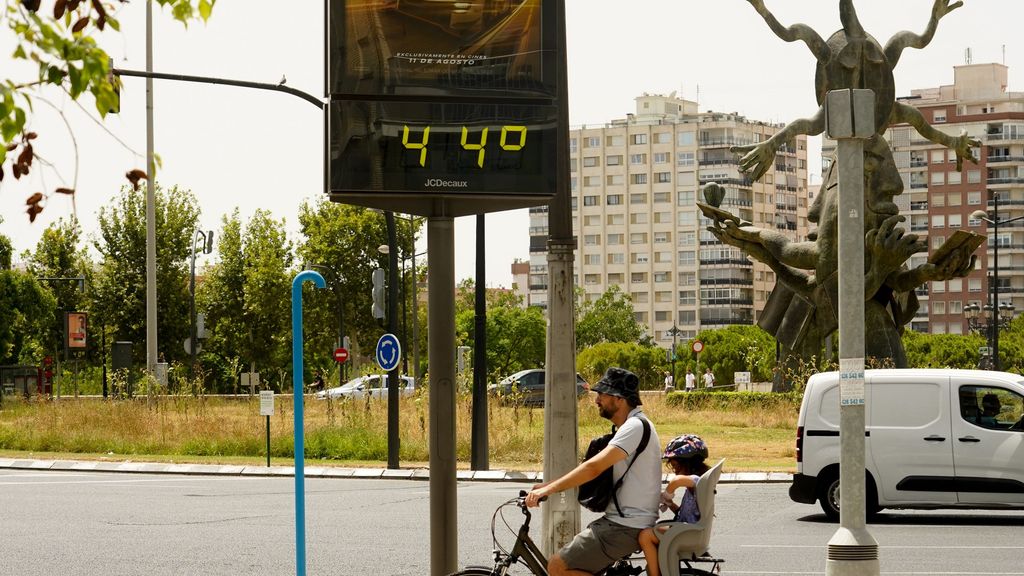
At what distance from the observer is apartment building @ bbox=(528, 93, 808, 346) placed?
146 metres

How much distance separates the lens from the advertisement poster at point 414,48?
8.12 m

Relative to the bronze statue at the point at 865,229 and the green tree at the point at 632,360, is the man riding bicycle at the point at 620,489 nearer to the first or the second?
the bronze statue at the point at 865,229

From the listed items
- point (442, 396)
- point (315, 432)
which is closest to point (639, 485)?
point (442, 396)

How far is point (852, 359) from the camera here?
904 centimetres

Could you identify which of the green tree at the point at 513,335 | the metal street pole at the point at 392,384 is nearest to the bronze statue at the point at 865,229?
the metal street pole at the point at 392,384

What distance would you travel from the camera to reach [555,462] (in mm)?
11062

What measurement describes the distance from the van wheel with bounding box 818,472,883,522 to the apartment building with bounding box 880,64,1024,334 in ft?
399

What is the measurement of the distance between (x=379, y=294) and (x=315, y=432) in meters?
3.17

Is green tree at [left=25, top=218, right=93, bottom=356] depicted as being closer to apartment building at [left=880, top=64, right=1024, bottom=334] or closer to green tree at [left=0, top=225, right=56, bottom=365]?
green tree at [left=0, top=225, right=56, bottom=365]

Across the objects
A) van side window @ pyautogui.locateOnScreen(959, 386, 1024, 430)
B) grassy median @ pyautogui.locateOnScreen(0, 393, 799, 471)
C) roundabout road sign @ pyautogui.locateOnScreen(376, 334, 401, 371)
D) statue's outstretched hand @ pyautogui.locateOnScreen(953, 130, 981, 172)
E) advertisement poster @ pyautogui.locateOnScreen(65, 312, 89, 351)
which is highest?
statue's outstretched hand @ pyautogui.locateOnScreen(953, 130, 981, 172)

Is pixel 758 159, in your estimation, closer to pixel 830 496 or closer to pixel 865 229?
pixel 865 229

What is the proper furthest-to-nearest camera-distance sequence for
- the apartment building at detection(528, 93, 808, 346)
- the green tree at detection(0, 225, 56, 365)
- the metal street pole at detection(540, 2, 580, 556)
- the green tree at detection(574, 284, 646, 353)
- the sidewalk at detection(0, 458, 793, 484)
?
the apartment building at detection(528, 93, 808, 346) < the green tree at detection(574, 284, 646, 353) < the green tree at detection(0, 225, 56, 365) < the sidewalk at detection(0, 458, 793, 484) < the metal street pole at detection(540, 2, 580, 556)

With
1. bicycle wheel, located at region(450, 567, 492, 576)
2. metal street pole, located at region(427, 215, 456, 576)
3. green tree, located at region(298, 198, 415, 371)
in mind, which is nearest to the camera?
bicycle wheel, located at region(450, 567, 492, 576)

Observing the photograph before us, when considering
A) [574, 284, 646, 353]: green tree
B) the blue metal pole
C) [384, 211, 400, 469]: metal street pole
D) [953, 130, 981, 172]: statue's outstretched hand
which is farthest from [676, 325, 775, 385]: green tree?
the blue metal pole
